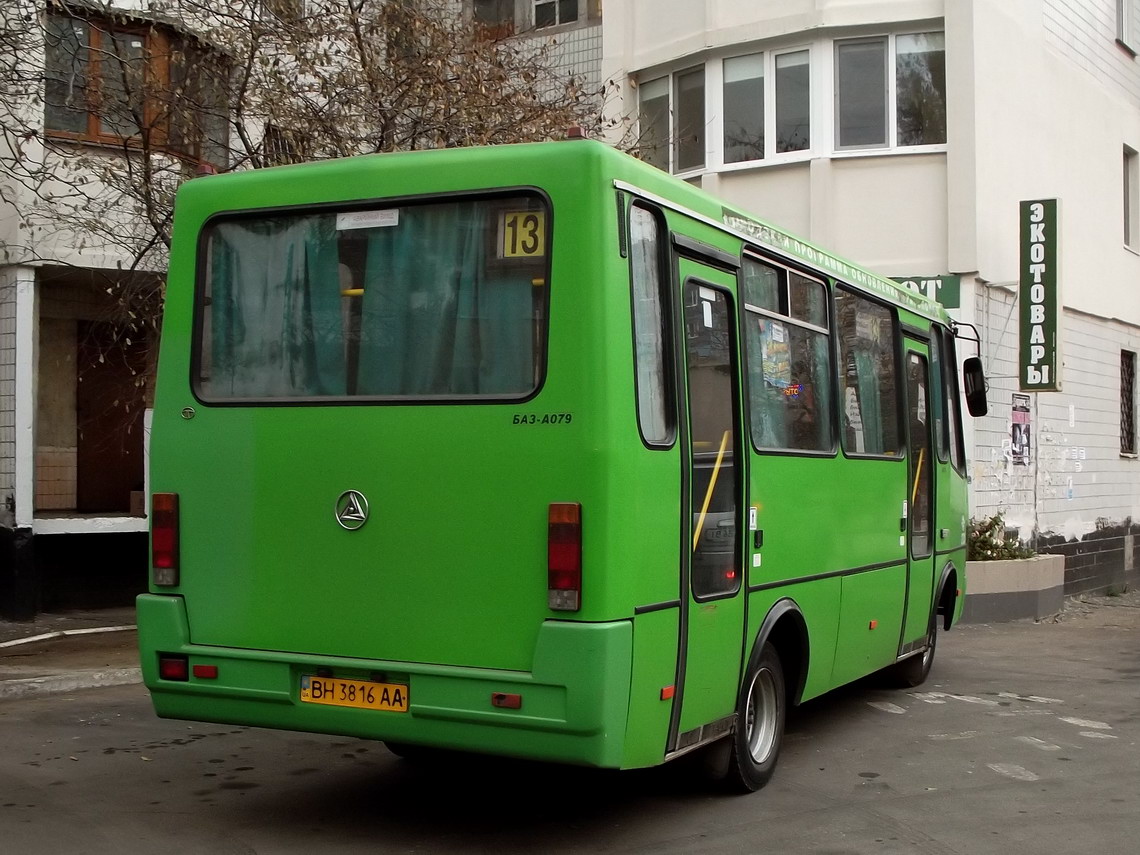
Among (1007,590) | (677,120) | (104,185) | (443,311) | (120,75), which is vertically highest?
(677,120)

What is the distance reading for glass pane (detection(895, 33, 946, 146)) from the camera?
16922mm

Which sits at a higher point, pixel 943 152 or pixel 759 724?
pixel 943 152

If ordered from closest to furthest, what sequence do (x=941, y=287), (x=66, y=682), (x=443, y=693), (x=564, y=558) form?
(x=564, y=558) → (x=443, y=693) → (x=66, y=682) → (x=941, y=287)

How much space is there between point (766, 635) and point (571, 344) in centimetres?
219

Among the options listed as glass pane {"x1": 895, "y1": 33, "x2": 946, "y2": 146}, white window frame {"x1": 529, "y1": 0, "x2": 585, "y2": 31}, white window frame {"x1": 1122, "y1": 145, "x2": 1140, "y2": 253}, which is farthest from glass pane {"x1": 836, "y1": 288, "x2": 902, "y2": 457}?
white window frame {"x1": 1122, "y1": 145, "x2": 1140, "y2": 253}

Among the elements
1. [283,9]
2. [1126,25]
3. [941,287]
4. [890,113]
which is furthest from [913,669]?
[1126,25]

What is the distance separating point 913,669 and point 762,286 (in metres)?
4.63

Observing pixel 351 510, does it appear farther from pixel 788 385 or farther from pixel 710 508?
pixel 788 385

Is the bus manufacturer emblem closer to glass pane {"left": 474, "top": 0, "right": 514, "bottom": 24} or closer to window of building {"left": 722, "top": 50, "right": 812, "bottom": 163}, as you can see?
window of building {"left": 722, "top": 50, "right": 812, "bottom": 163}

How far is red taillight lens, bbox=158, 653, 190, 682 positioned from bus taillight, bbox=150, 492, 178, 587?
1.05 feet

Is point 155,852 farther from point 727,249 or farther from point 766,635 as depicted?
point 727,249

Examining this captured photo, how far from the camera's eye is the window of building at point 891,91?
17.0 metres

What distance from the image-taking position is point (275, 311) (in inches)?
248

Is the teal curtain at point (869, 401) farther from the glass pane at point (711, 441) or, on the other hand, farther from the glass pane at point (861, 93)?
the glass pane at point (861, 93)
